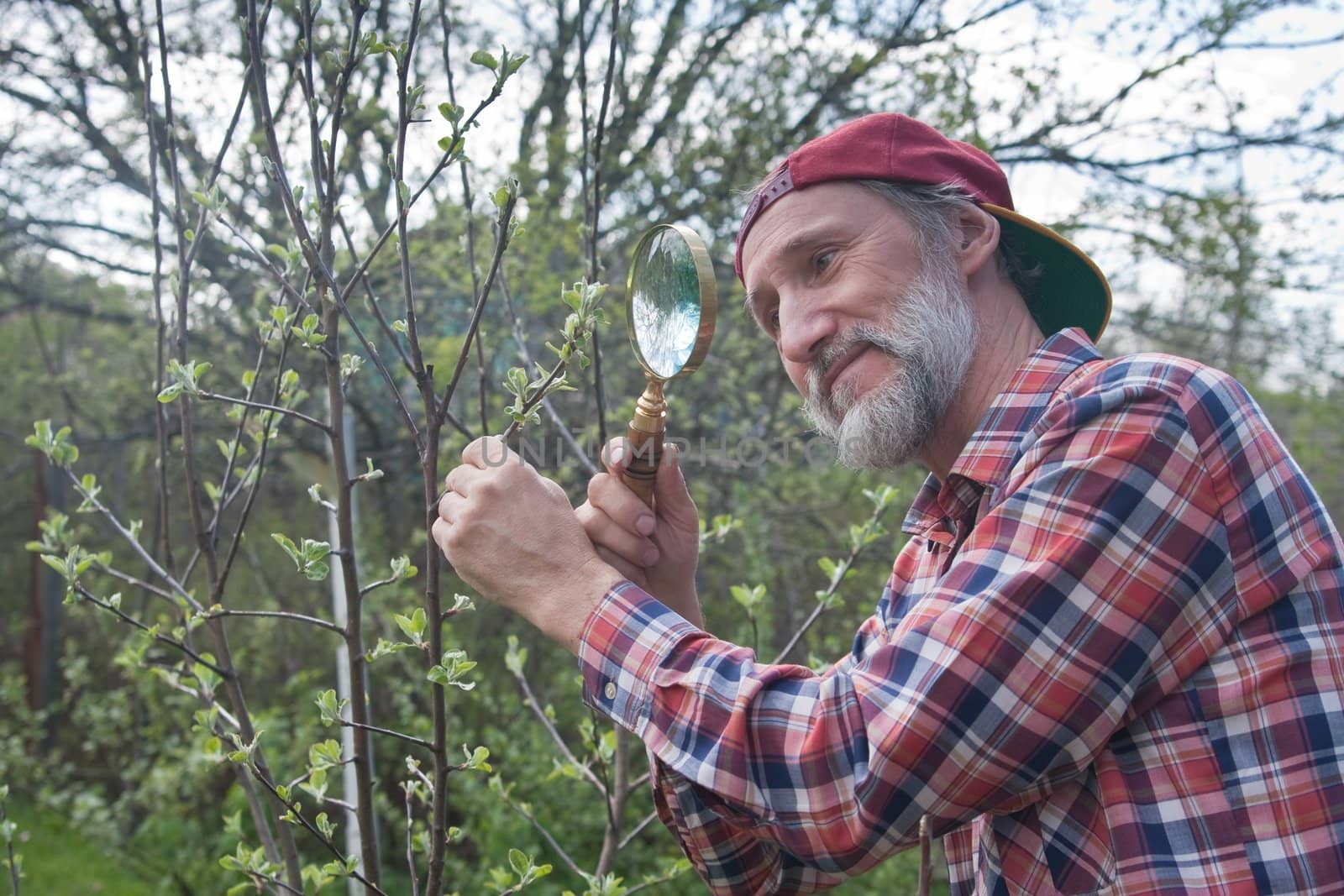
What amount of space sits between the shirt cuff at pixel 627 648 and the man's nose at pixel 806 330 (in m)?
0.57

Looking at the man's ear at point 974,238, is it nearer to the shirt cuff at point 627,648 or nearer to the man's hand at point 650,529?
the man's hand at point 650,529

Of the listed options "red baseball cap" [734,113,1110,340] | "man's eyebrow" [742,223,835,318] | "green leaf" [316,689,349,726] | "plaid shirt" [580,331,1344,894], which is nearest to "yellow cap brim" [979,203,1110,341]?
"red baseball cap" [734,113,1110,340]

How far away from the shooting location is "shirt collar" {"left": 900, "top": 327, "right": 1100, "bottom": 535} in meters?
1.46

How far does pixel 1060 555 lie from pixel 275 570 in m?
6.53

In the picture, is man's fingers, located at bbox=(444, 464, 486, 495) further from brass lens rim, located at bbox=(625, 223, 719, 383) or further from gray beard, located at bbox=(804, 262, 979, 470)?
gray beard, located at bbox=(804, 262, 979, 470)

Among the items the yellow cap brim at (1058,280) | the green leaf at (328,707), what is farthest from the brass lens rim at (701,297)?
the green leaf at (328,707)

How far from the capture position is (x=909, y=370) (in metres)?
1.63

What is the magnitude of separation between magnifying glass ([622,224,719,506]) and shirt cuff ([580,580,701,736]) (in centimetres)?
28

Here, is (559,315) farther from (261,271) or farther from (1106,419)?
(1106,419)

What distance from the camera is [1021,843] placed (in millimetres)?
1337

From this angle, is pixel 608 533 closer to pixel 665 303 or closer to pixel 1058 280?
pixel 665 303

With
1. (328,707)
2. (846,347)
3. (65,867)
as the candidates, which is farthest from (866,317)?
(65,867)

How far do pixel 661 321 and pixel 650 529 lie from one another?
0.38 m

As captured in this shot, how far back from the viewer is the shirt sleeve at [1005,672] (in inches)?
45.0
